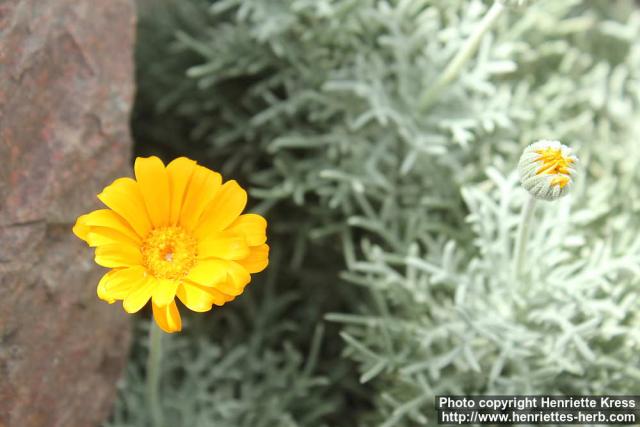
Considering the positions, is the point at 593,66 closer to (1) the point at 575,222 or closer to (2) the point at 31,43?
(1) the point at 575,222

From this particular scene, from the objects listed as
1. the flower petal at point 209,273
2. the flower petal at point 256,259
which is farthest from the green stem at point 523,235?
the flower petal at point 209,273

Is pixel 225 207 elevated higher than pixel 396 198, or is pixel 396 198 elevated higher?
pixel 225 207

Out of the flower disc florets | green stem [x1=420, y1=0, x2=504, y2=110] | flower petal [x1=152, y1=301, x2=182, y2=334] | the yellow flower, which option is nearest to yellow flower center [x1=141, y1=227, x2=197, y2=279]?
the yellow flower

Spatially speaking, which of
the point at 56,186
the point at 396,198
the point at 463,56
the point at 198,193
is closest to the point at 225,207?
the point at 198,193

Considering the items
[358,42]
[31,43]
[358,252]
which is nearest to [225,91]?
[358,42]

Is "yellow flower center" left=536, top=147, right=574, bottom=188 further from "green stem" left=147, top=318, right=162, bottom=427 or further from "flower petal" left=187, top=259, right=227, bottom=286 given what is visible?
"green stem" left=147, top=318, right=162, bottom=427

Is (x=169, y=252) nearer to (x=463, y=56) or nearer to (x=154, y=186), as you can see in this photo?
(x=154, y=186)
